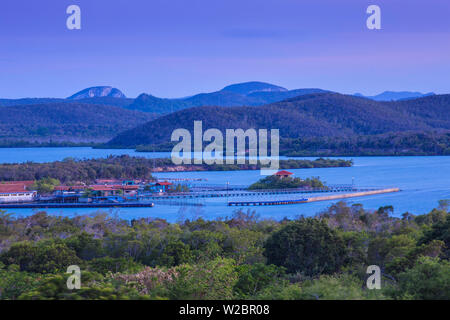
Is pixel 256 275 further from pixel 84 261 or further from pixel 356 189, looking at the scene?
pixel 356 189

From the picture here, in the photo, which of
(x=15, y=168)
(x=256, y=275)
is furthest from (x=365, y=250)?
(x=15, y=168)

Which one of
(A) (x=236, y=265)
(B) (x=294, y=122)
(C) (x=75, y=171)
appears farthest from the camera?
(B) (x=294, y=122)

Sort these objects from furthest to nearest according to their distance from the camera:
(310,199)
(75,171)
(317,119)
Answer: (317,119), (75,171), (310,199)

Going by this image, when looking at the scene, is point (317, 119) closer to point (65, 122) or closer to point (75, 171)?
point (65, 122)

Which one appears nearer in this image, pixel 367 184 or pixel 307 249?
pixel 307 249

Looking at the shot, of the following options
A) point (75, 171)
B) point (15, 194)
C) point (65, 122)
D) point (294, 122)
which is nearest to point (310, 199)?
point (15, 194)

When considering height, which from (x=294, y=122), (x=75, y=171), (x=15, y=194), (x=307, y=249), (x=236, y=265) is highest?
(x=294, y=122)

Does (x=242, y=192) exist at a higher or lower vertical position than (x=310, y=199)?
higher
